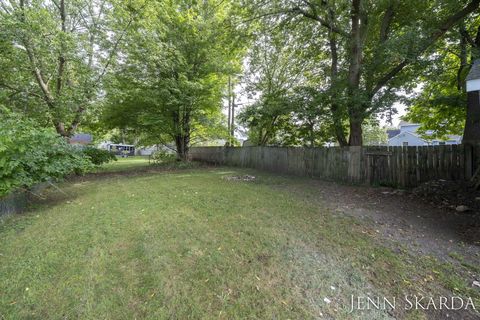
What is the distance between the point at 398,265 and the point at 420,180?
447cm

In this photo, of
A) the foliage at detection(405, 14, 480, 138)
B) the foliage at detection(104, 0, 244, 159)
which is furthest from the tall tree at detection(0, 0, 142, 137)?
the foliage at detection(405, 14, 480, 138)

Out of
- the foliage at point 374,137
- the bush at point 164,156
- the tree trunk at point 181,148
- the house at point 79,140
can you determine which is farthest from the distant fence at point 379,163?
the foliage at point 374,137

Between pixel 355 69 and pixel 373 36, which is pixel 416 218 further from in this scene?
pixel 373 36

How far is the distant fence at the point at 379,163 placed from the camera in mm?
5293

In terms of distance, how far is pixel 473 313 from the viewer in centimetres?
186

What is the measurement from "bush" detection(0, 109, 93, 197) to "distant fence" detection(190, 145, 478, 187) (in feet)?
23.4

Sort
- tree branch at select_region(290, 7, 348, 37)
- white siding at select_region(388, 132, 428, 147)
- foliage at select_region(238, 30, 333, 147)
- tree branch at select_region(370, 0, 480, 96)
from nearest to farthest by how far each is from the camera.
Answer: tree branch at select_region(370, 0, 480, 96) → tree branch at select_region(290, 7, 348, 37) → foliage at select_region(238, 30, 333, 147) → white siding at select_region(388, 132, 428, 147)

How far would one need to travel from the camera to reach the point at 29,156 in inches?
151

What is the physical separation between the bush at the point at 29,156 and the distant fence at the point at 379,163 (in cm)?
714

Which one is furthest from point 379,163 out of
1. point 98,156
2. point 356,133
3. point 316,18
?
point 98,156

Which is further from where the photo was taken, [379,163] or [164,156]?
[164,156]

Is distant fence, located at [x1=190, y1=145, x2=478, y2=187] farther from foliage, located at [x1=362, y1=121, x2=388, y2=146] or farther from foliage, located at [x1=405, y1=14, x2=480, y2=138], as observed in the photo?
foliage, located at [x1=362, y1=121, x2=388, y2=146]

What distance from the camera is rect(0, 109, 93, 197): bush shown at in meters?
3.41

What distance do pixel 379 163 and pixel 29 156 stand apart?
8.50 meters
